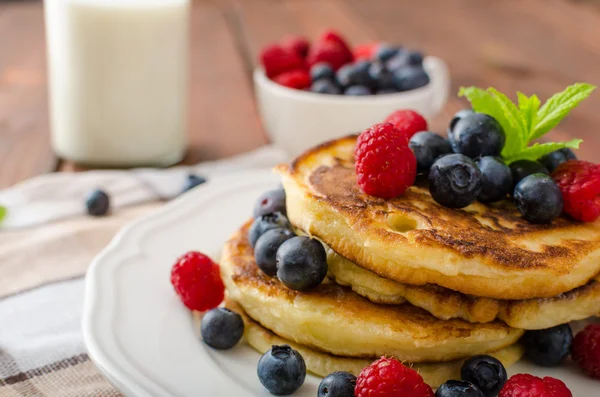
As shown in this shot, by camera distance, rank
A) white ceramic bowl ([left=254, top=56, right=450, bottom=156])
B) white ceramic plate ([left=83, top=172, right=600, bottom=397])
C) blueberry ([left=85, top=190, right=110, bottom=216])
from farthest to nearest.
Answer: white ceramic bowl ([left=254, top=56, right=450, bottom=156]) → blueberry ([left=85, top=190, right=110, bottom=216]) → white ceramic plate ([left=83, top=172, right=600, bottom=397])

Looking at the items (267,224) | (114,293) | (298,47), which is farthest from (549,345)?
(298,47)

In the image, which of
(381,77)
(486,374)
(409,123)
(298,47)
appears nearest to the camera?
(486,374)

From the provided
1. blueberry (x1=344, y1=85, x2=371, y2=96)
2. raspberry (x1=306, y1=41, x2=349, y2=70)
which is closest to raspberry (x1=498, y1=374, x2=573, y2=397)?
blueberry (x1=344, y1=85, x2=371, y2=96)

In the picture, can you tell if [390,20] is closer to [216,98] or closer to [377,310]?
[216,98]

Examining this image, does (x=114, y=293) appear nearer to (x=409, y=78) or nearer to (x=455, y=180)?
(x=455, y=180)

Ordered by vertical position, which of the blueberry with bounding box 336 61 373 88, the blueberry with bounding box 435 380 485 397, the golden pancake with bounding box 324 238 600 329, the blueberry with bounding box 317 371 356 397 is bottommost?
the blueberry with bounding box 336 61 373 88

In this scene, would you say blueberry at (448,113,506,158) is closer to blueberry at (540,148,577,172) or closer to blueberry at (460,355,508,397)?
blueberry at (540,148,577,172)
